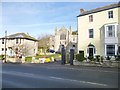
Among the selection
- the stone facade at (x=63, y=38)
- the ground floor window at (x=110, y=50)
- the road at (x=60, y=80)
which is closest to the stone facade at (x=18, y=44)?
the stone facade at (x=63, y=38)

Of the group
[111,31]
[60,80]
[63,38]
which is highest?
[63,38]

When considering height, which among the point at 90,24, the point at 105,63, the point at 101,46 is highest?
the point at 90,24

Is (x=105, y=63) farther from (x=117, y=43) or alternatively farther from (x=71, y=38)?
(x=71, y=38)

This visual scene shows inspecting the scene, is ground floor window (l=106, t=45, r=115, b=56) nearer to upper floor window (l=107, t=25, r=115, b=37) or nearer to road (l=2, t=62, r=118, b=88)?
upper floor window (l=107, t=25, r=115, b=37)

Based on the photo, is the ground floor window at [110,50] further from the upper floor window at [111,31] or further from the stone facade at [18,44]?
the stone facade at [18,44]

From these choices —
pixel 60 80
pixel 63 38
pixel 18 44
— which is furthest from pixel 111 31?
pixel 63 38

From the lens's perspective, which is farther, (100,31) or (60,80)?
(100,31)

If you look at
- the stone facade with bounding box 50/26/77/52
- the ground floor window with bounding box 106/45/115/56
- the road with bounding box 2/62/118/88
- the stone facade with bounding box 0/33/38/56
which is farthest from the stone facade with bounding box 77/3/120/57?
the stone facade with bounding box 50/26/77/52

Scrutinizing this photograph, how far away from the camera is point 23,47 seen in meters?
57.0

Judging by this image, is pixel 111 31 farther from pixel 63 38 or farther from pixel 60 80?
pixel 63 38

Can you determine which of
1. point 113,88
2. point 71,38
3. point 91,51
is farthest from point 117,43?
point 71,38

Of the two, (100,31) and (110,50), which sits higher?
(100,31)

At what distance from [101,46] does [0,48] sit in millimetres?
40429

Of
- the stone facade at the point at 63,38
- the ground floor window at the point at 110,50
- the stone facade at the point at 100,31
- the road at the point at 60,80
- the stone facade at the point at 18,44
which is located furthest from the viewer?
the stone facade at the point at 63,38
